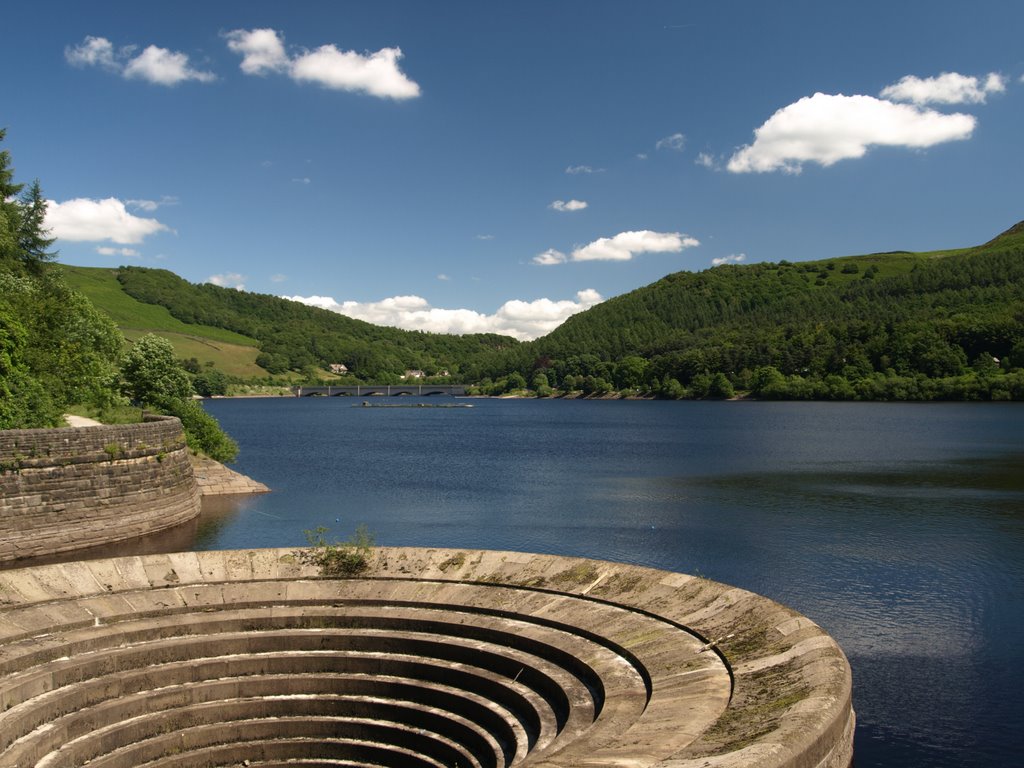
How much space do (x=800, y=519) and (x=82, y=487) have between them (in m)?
37.8

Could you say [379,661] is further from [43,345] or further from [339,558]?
[43,345]

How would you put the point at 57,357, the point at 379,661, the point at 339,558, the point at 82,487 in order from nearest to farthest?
the point at 379,661 → the point at 339,558 → the point at 82,487 → the point at 57,357

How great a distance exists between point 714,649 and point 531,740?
3718 millimetres

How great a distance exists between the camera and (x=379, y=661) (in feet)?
55.8

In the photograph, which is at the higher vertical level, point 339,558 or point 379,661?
point 339,558

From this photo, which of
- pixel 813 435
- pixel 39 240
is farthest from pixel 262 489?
pixel 813 435

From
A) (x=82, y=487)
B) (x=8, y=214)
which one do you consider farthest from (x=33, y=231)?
(x=82, y=487)

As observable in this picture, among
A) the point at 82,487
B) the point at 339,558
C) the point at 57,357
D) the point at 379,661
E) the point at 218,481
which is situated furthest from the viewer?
the point at 218,481

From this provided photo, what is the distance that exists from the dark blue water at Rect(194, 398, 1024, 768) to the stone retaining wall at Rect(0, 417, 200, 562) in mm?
3503

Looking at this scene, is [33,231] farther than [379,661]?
Yes

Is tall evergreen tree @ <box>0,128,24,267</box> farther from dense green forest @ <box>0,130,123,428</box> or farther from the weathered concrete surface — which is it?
the weathered concrete surface

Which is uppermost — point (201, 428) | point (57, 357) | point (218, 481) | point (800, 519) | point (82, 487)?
point (57, 357)

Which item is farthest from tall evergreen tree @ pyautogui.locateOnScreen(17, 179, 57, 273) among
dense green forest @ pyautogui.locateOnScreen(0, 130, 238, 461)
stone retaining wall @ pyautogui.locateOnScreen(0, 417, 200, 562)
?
stone retaining wall @ pyautogui.locateOnScreen(0, 417, 200, 562)

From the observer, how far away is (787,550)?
38625 millimetres
